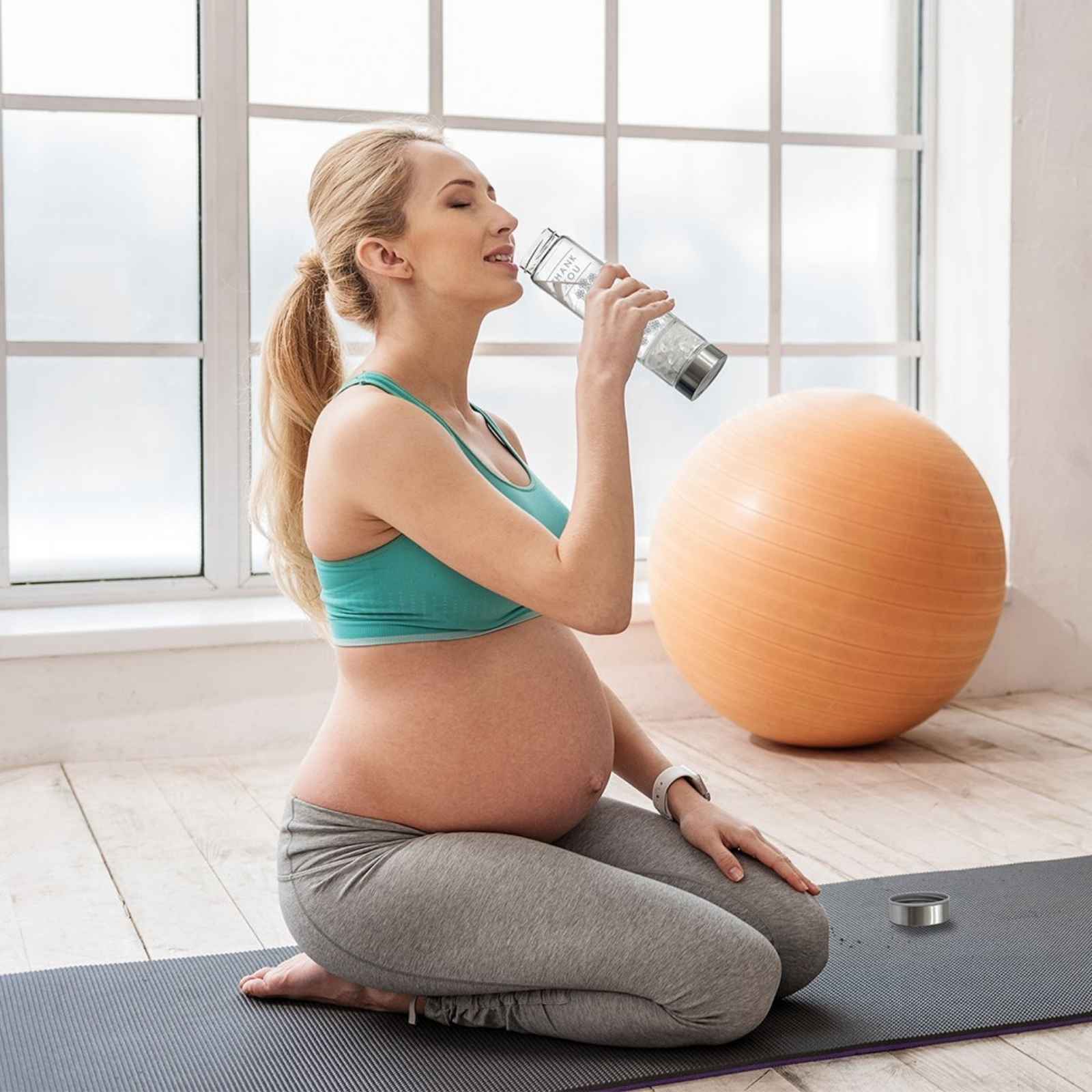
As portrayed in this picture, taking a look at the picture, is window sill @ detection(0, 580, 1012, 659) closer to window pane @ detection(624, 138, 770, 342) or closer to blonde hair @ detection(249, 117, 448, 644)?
blonde hair @ detection(249, 117, 448, 644)

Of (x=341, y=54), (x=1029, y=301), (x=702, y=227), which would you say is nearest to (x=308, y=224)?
(x=341, y=54)

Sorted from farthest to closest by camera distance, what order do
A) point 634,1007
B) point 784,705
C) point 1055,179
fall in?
1. point 1055,179
2. point 784,705
3. point 634,1007

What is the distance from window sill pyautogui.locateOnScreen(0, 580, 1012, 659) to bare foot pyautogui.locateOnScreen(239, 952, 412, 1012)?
1.25 metres

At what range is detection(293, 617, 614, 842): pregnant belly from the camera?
1.67 meters

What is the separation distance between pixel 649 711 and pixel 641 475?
621 millimetres

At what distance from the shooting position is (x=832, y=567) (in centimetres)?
281

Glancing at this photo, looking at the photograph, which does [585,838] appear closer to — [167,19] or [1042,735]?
[1042,735]

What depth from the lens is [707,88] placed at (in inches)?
148

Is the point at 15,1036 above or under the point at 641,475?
under

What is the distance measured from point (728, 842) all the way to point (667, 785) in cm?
10

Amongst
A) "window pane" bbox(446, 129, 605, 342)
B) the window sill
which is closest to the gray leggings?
the window sill

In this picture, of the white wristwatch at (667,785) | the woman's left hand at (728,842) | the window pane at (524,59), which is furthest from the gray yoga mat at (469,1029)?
the window pane at (524,59)

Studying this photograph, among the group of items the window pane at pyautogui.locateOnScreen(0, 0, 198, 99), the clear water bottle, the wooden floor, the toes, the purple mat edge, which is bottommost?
the wooden floor

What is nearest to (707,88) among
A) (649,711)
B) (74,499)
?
(649,711)
